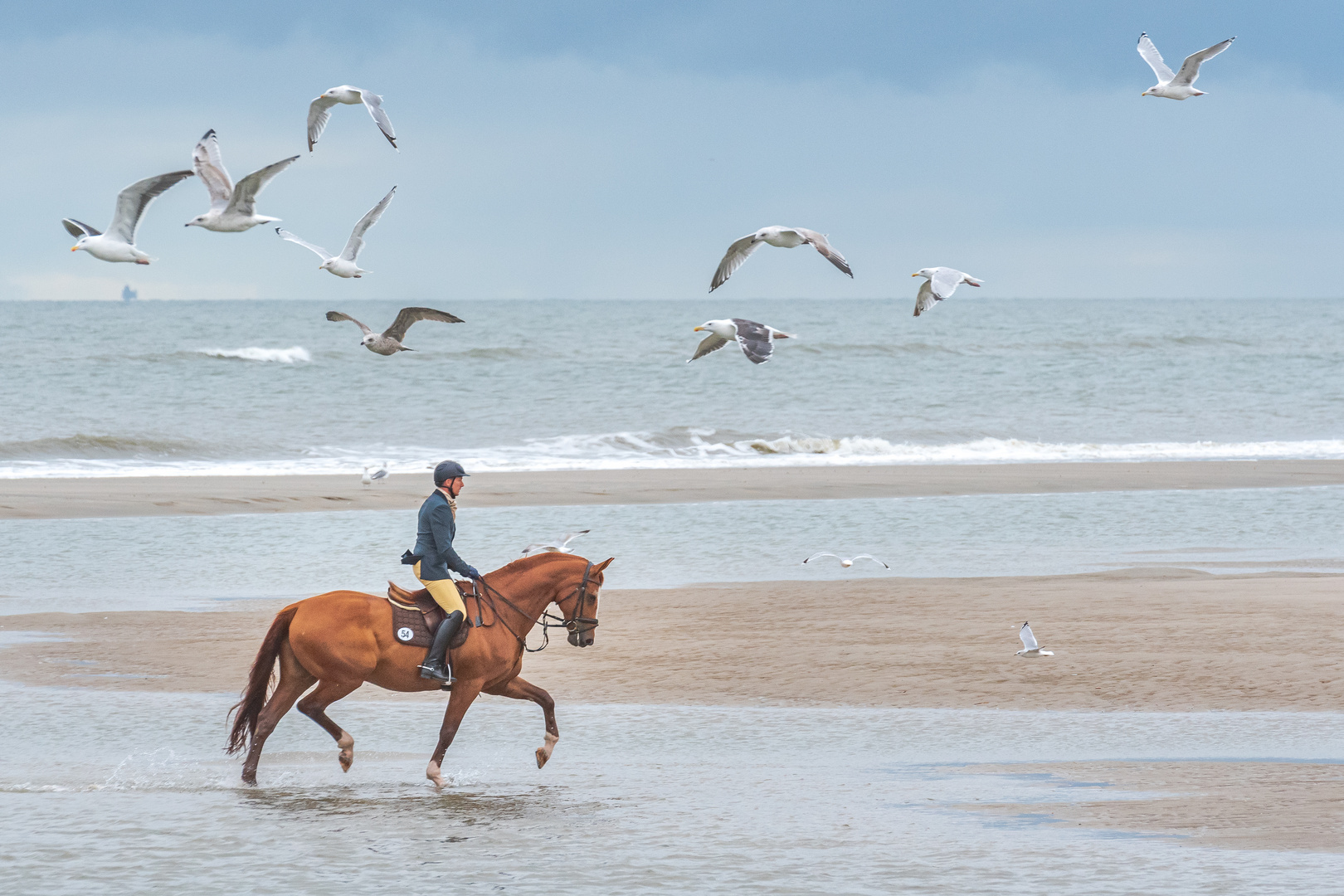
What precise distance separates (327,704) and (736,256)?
6354 mm

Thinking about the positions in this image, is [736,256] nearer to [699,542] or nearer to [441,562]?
[441,562]

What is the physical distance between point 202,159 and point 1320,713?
10616mm

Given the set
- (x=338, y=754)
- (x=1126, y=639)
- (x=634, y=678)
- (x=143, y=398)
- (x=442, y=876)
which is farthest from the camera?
(x=143, y=398)

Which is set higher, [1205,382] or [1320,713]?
[1205,382]

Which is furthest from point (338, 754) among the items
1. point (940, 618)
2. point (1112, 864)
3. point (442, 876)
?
point (940, 618)

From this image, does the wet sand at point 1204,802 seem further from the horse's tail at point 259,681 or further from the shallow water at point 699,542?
the shallow water at point 699,542

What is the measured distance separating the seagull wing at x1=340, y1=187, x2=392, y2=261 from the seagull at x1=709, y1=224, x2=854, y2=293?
3298 millimetres

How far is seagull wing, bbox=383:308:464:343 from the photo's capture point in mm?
12734

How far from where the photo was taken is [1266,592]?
16.0 m

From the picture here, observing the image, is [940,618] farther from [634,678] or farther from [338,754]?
[338,754]

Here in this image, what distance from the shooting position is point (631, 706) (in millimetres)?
11945

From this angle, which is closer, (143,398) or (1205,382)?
(143,398)

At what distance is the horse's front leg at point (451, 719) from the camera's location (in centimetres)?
939

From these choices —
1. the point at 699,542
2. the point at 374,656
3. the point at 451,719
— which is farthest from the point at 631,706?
the point at 699,542
